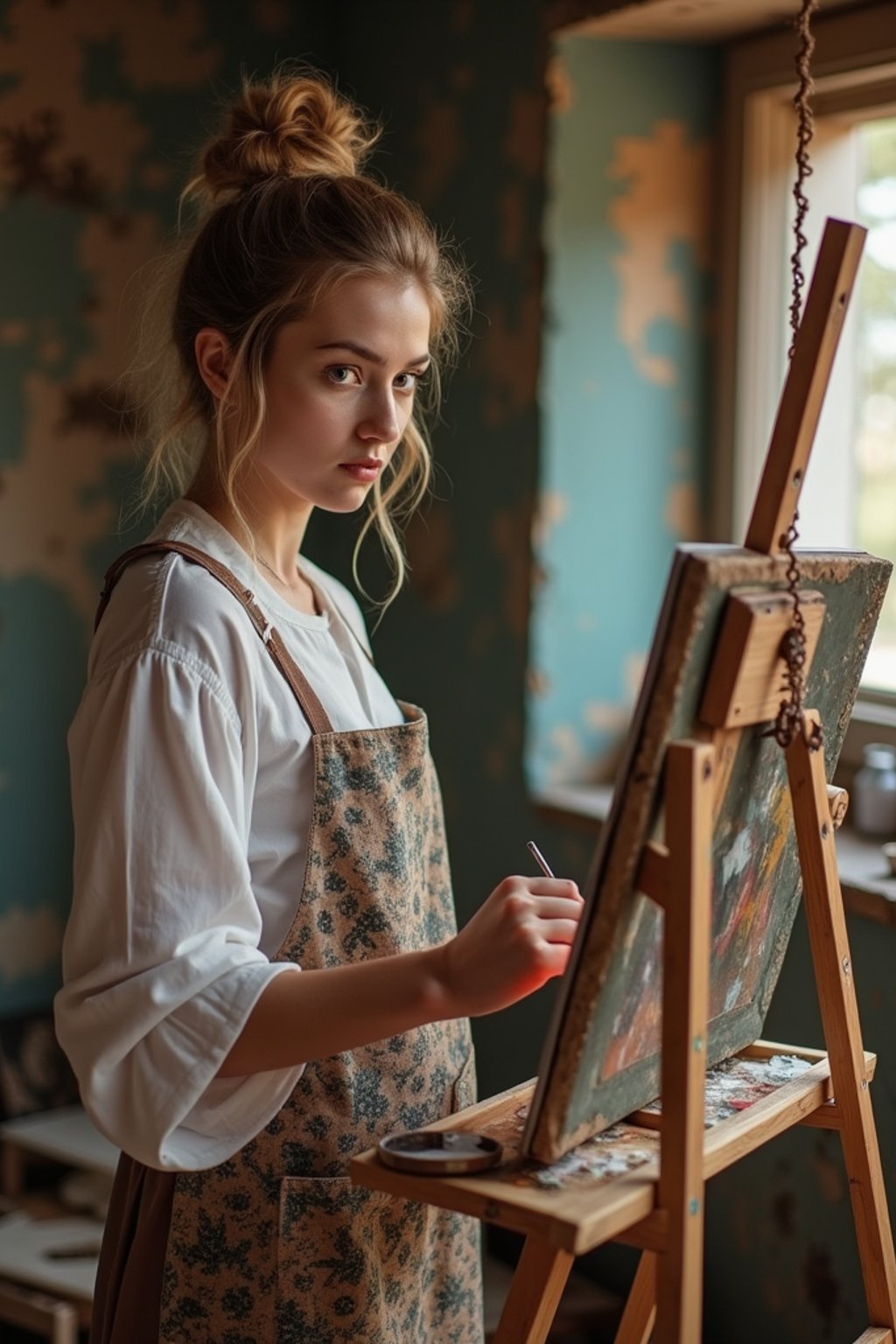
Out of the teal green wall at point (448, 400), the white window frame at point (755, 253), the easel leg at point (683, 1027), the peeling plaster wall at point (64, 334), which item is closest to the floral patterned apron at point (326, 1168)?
the easel leg at point (683, 1027)

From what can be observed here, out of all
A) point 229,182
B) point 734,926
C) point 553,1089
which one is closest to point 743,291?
point 229,182

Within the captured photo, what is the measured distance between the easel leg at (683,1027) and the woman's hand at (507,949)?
10cm

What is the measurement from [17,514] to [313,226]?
161 cm

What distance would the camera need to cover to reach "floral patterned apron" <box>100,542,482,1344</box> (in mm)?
1299

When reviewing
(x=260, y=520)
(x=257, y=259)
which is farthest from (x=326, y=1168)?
(x=257, y=259)

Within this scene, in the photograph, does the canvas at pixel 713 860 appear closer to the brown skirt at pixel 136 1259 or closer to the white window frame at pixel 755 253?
the brown skirt at pixel 136 1259

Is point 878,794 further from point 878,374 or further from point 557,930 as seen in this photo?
point 557,930

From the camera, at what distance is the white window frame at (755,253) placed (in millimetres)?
2305

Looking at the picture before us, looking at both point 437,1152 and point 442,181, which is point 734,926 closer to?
point 437,1152

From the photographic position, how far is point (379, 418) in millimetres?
1331

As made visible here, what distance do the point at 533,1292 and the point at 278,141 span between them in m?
1.06

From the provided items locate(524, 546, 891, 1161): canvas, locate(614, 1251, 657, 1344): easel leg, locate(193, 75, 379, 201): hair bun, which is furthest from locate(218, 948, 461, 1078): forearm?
locate(193, 75, 379, 201): hair bun

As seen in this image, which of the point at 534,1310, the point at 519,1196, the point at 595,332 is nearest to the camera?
the point at 519,1196

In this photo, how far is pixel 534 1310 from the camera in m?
1.18
